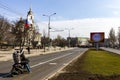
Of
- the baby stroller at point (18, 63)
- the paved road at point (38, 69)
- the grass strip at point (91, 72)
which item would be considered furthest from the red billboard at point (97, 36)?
the baby stroller at point (18, 63)

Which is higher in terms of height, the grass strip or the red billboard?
the red billboard

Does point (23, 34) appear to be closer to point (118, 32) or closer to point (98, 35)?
point (98, 35)

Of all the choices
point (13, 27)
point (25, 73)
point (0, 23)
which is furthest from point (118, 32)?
point (25, 73)

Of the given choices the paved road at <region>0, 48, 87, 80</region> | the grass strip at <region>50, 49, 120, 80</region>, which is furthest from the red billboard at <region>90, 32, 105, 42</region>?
the grass strip at <region>50, 49, 120, 80</region>

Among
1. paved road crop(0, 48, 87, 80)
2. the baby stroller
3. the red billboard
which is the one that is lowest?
paved road crop(0, 48, 87, 80)

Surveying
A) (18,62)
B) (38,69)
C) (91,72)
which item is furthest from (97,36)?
(18,62)

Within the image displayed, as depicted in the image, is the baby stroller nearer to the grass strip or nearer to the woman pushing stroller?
the woman pushing stroller

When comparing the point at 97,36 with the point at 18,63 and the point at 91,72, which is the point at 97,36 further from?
the point at 18,63

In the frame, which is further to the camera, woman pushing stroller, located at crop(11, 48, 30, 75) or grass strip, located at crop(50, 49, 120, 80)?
woman pushing stroller, located at crop(11, 48, 30, 75)

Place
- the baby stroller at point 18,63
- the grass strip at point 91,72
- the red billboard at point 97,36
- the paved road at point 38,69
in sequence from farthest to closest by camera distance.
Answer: the red billboard at point 97,36 < the baby stroller at point 18,63 < the paved road at point 38,69 < the grass strip at point 91,72

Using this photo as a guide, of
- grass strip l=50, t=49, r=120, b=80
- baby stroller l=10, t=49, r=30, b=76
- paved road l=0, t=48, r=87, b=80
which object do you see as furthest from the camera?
baby stroller l=10, t=49, r=30, b=76

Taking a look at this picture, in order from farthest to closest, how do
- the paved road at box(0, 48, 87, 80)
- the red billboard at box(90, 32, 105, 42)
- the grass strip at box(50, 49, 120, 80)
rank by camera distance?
the red billboard at box(90, 32, 105, 42) < the paved road at box(0, 48, 87, 80) < the grass strip at box(50, 49, 120, 80)

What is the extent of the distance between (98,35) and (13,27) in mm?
33341

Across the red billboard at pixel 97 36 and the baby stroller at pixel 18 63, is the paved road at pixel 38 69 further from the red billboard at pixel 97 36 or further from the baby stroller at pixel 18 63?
the red billboard at pixel 97 36
